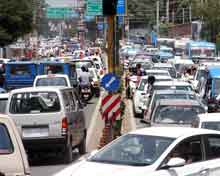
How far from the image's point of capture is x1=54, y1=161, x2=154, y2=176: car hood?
34.3 ft

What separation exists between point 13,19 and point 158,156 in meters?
54.6

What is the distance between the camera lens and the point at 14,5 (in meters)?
64.7

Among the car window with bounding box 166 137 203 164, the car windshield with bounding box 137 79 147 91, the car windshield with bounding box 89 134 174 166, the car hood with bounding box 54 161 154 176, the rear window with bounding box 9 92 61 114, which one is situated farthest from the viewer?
the car windshield with bounding box 137 79 147 91

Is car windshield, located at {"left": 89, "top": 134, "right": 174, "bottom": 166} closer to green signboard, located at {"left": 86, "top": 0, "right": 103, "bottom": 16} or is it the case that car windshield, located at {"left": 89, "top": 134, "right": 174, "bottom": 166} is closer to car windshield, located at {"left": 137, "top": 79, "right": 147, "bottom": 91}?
car windshield, located at {"left": 137, "top": 79, "right": 147, "bottom": 91}

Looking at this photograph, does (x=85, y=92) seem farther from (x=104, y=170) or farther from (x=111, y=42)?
(x=104, y=170)

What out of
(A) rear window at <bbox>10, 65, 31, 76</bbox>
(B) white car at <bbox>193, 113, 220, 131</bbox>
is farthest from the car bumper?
(A) rear window at <bbox>10, 65, 31, 76</bbox>

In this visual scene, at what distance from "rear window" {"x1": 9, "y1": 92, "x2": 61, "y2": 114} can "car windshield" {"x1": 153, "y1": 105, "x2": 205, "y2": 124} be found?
266cm

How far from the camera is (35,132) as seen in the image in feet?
63.3

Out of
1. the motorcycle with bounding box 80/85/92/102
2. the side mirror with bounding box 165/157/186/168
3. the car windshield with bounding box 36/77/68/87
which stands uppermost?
the side mirror with bounding box 165/157/186/168

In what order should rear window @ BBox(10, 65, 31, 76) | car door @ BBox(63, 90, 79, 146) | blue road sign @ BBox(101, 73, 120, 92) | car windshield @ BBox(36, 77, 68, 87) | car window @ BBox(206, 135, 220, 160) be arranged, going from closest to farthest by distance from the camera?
1. car window @ BBox(206, 135, 220, 160)
2. car door @ BBox(63, 90, 79, 146)
3. blue road sign @ BBox(101, 73, 120, 92)
4. car windshield @ BBox(36, 77, 68, 87)
5. rear window @ BBox(10, 65, 31, 76)

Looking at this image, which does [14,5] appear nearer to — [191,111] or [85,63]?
[85,63]

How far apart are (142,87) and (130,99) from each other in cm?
909

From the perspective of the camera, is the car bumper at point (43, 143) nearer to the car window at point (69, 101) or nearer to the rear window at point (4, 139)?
the car window at point (69, 101)

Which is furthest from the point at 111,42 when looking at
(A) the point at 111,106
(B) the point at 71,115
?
(B) the point at 71,115
